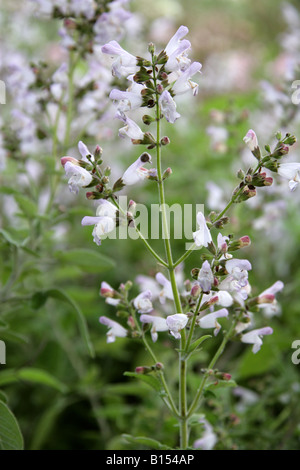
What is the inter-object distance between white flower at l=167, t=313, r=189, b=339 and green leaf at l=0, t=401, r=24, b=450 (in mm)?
311

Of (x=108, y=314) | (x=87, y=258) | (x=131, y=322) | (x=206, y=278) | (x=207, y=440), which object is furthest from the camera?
(x=108, y=314)

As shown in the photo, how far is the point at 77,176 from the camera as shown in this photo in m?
0.68

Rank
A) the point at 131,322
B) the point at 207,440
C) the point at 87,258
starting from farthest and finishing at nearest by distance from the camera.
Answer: the point at 87,258
the point at 207,440
the point at 131,322

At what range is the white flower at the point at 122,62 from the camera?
2.24 feet

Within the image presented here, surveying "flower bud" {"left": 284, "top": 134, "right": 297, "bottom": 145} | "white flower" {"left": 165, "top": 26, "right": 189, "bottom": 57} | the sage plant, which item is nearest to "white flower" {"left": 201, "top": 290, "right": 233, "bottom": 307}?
the sage plant

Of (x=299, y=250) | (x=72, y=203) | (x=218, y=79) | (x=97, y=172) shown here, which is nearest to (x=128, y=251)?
(x=72, y=203)

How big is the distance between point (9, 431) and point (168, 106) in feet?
1.78

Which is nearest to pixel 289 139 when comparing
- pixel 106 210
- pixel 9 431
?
pixel 106 210

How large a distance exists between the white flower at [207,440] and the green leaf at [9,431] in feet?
0.99

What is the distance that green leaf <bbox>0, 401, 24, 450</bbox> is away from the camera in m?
0.79

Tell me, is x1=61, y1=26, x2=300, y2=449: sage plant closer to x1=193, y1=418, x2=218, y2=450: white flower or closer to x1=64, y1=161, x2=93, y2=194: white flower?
x1=64, y1=161, x2=93, y2=194: white flower

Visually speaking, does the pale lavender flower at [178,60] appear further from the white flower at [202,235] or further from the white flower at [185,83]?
the white flower at [202,235]

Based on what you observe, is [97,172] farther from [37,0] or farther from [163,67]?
[37,0]

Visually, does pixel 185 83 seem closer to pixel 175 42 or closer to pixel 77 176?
pixel 175 42
